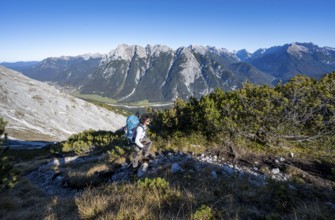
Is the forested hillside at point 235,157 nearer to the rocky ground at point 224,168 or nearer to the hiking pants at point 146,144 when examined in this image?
the rocky ground at point 224,168

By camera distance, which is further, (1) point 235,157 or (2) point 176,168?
(1) point 235,157

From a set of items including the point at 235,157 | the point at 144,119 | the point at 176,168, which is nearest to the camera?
the point at 176,168

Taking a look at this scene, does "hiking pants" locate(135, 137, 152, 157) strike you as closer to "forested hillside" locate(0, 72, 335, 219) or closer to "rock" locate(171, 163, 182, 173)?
"forested hillside" locate(0, 72, 335, 219)

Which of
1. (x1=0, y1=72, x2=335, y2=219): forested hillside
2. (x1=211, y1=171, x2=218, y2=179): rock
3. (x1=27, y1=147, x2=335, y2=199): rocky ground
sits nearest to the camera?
(x1=0, y1=72, x2=335, y2=219): forested hillside

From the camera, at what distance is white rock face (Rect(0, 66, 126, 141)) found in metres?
78.9

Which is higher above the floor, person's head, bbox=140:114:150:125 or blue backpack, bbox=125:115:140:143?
person's head, bbox=140:114:150:125

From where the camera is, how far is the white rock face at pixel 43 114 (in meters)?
78.9

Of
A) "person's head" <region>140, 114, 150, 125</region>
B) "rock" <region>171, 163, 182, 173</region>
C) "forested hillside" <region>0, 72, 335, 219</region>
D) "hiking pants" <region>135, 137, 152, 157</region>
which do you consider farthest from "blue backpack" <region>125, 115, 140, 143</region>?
"rock" <region>171, 163, 182, 173</region>

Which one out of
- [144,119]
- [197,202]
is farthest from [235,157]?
[197,202]

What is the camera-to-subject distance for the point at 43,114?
307 feet

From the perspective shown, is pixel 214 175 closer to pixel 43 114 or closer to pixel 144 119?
pixel 144 119

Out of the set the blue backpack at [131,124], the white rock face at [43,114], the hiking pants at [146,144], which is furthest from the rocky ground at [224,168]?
the white rock face at [43,114]

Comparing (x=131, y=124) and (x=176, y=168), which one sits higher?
(x=131, y=124)

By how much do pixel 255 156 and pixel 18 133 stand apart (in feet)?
241
